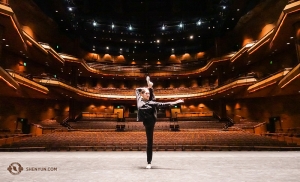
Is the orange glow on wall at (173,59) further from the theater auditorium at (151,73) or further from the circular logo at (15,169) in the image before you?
the circular logo at (15,169)

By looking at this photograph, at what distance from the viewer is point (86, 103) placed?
34.1m

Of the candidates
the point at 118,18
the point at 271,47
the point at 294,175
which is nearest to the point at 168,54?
the point at 118,18

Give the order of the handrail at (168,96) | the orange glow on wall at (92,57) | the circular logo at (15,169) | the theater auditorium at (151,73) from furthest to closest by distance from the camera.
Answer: the orange glow on wall at (92,57) < the handrail at (168,96) < the theater auditorium at (151,73) < the circular logo at (15,169)

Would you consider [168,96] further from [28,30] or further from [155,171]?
[155,171]

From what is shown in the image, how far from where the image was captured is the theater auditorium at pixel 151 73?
14.0 meters

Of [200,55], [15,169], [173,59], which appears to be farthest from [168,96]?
[15,169]

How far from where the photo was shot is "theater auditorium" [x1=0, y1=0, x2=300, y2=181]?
45.8 feet

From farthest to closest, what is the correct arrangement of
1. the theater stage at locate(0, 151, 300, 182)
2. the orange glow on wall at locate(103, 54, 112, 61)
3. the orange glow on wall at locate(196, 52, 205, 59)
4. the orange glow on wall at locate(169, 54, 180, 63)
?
the orange glow on wall at locate(169, 54, 180, 63) → the orange glow on wall at locate(103, 54, 112, 61) → the orange glow on wall at locate(196, 52, 205, 59) → the theater stage at locate(0, 151, 300, 182)

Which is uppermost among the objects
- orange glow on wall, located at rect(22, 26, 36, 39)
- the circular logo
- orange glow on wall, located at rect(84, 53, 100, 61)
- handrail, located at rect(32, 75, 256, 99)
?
orange glow on wall, located at rect(84, 53, 100, 61)

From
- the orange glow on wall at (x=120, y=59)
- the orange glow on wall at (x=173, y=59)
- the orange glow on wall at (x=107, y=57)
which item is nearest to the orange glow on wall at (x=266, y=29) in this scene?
the orange glow on wall at (x=173, y=59)

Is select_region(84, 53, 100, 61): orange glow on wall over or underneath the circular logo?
over

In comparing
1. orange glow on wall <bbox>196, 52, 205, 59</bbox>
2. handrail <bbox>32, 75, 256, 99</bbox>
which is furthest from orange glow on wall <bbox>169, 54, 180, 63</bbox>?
handrail <bbox>32, 75, 256, 99</bbox>

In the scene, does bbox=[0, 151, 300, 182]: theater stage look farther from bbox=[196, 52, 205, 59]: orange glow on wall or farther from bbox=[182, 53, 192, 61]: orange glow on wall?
bbox=[182, 53, 192, 61]: orange glow on wall

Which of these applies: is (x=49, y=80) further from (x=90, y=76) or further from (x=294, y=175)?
(x=294, y=175)
